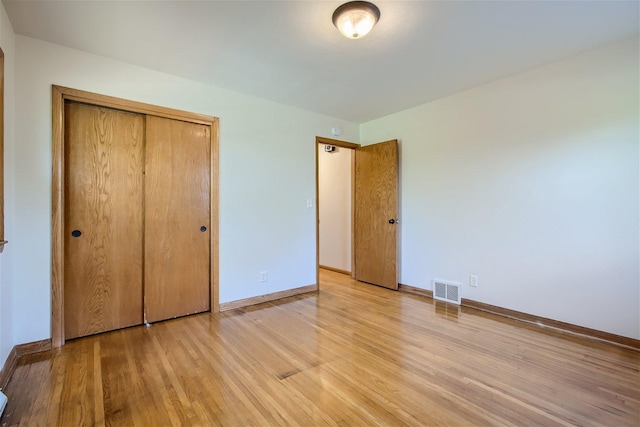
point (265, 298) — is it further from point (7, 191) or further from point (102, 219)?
point (7, 191)

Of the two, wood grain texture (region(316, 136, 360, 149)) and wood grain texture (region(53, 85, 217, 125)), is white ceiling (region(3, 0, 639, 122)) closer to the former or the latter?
wood grain texture (region(53, 85, 217, 125))

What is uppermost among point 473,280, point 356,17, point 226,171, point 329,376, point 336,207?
point 356,17

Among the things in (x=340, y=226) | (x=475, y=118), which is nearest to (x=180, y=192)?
(x=340, y=226)

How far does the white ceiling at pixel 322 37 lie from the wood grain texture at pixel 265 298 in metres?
2.35

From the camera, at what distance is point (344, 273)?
4.96 m

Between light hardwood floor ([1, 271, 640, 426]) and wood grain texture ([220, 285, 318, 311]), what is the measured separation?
36 centimetres

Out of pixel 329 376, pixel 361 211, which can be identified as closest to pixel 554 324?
pixel 329 376

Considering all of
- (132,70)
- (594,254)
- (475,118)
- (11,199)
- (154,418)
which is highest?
(132,70)

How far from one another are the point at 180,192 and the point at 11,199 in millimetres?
1175

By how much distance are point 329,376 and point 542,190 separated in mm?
2540

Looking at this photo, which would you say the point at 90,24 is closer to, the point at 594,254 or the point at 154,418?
the point at 154,418

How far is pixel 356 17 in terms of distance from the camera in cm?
190

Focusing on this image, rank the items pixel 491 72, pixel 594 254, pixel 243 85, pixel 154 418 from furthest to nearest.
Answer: pixel 243 85 < pixel 491 72 < pixel 594 254 < pixel 154 418

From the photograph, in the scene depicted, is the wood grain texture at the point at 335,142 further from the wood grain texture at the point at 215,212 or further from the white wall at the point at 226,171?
the wood grain texture at the point at 215,212
